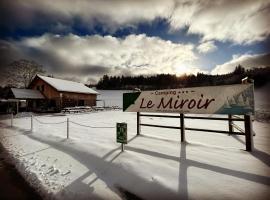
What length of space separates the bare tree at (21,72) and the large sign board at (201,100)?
143 ft

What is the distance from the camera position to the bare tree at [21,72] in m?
40.9

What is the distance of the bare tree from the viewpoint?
1609 inches

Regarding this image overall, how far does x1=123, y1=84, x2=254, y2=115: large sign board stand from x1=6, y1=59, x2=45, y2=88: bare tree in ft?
143

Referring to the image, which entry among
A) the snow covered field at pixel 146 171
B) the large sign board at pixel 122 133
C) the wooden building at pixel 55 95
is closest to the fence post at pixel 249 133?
the snow covered field at pixel 146 171

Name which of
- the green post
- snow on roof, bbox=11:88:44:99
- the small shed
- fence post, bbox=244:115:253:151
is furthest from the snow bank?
snow on roof, bbox=11:88:44:99

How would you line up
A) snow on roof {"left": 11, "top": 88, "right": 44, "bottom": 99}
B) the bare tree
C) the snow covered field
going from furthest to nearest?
the bare tree < snow on roof {"left": 11, "top": 88, "right": 44, "bottom": 99} < the snow covered field

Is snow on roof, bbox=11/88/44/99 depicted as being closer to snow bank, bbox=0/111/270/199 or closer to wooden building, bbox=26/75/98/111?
wooden building, bbox=26/75/98/111

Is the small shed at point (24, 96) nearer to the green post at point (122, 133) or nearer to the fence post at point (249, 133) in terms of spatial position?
the green post at point (122, 133)

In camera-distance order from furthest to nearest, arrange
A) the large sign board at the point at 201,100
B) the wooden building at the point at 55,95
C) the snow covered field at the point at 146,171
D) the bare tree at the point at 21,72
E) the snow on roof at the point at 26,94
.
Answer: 1. the bare tree at the point at 21,72
2. the wooden building at the point at 55,95
3. the snow on roof at the point at 26,94
4. the large sign board at the point at 201,100
5. the snow covered field at the point at 146,171

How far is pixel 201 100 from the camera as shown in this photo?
21.2ft

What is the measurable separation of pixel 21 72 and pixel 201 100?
4731 cm

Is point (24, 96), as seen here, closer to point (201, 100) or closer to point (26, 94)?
point (26, 94)

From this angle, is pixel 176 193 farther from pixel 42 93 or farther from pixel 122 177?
pixel 42 93

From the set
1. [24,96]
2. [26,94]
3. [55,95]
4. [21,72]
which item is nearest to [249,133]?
[55,95]
